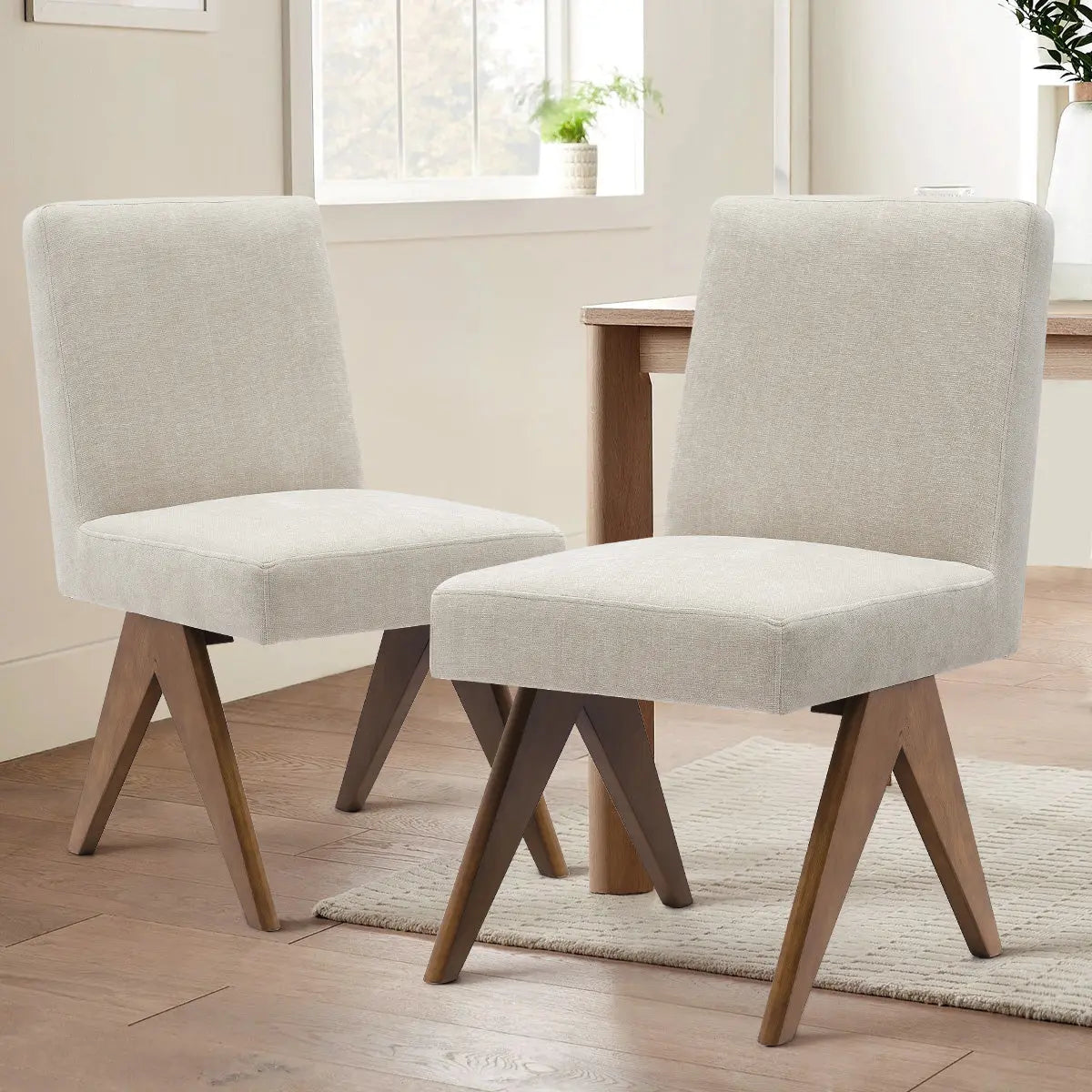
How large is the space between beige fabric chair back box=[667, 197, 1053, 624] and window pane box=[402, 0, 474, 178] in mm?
2067

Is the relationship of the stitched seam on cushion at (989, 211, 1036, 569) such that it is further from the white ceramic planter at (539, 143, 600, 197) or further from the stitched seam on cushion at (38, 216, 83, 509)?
the white ceramic planter at (539, 143, 600, 197)

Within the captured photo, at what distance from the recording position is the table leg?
2508mm

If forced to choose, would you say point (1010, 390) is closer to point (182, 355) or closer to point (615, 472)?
point (615, 472)

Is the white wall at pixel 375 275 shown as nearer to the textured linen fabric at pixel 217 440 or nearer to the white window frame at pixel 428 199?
the white window frame at pixel 428 199

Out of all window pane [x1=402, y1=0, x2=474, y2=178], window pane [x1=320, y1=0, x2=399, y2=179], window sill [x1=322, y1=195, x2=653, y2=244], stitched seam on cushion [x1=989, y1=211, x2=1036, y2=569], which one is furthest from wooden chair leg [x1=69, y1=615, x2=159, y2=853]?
window pane [x1=402, y1=0, x2=474, y2=178]

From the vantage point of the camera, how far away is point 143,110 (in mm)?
3516

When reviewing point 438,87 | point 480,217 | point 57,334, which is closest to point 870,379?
point 57,334

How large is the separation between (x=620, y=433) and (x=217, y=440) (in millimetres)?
609

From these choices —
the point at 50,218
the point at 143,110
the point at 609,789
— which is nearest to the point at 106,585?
the point at 50,218

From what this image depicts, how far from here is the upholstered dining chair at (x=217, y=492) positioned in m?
2.42

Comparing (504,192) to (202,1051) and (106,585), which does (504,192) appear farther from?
(202,1051)

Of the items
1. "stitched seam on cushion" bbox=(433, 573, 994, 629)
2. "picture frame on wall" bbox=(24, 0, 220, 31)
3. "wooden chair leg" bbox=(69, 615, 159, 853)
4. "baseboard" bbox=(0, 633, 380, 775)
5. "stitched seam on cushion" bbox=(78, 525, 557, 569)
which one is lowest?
"baseboard" bbox=(0, 633, 380, 775)

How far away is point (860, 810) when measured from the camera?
204cm

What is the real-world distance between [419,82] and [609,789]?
2406mm
